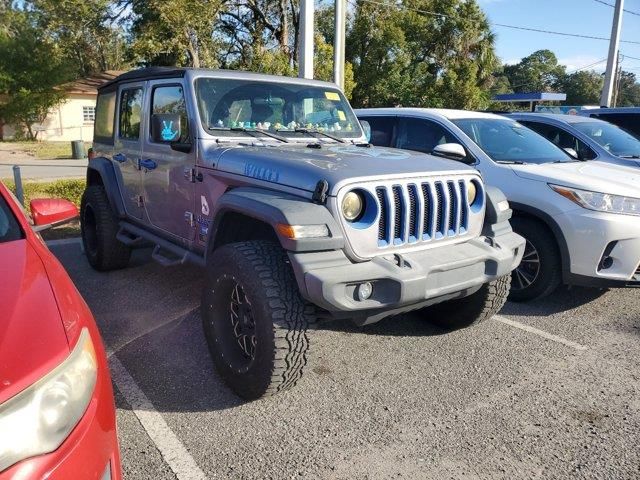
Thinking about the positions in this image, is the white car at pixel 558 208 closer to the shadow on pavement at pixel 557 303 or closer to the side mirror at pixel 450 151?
the side mirror at pixel 450 151

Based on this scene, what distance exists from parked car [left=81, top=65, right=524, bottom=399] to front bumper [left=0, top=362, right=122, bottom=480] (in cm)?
107

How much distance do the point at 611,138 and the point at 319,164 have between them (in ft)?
19.9

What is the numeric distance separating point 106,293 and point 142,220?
763mm

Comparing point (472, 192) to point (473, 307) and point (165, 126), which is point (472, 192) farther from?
point (165, 126)

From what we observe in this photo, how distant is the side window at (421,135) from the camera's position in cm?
561

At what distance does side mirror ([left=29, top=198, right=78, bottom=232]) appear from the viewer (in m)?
2.94

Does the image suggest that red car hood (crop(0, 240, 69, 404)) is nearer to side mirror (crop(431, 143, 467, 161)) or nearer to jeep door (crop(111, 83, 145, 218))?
jeep door (crop(111, 83, 145, 218))

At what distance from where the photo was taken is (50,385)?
5.21 ft

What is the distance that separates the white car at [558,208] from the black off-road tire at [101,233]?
3.23 m

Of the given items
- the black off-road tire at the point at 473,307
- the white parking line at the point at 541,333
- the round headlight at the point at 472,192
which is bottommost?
the white parking line at the point at 541,333

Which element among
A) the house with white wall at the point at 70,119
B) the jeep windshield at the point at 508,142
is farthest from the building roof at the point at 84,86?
the jeep windshield at the point at 508,142

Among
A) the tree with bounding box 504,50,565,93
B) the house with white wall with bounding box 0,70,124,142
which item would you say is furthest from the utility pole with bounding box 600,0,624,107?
the tree with bounding box 504,50,565,93

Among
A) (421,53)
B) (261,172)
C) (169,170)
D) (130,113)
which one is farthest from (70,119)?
(261,172)

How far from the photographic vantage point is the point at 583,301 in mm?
4879
